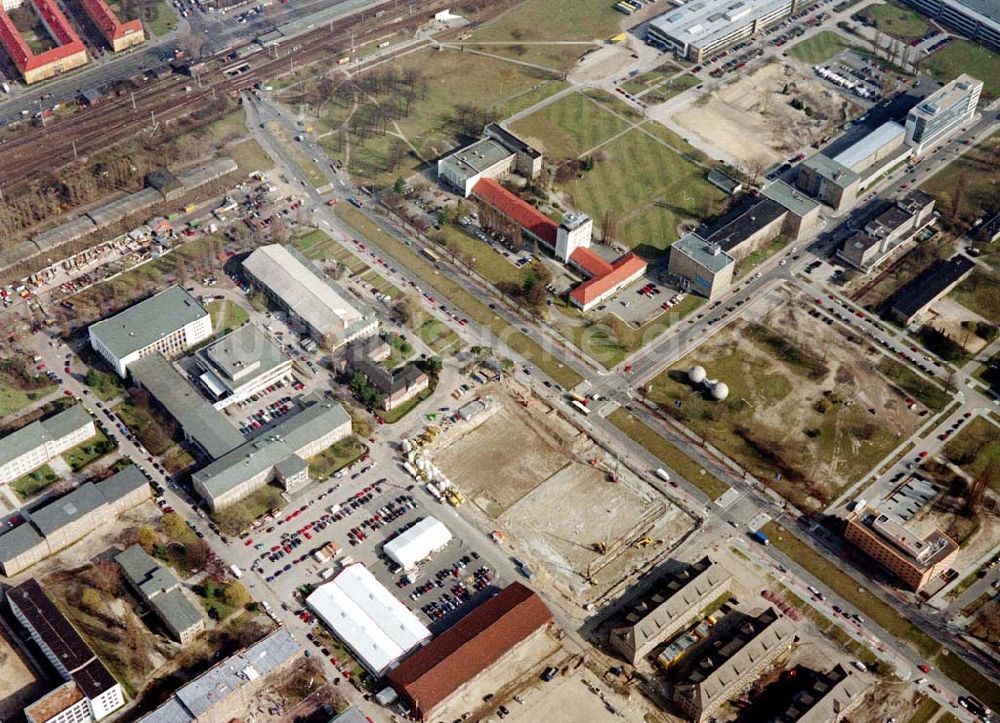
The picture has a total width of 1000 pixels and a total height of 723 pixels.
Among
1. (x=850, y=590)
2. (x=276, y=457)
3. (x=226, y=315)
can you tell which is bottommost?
(x=850, y=590)

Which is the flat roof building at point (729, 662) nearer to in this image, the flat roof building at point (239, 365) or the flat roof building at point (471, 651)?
the flat roof building at point (471, 651)

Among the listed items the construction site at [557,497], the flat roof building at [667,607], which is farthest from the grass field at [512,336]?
the flat roof building at [667,607]

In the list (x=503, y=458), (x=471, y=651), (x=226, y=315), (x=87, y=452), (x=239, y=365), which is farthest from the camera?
(x=226, y=315)

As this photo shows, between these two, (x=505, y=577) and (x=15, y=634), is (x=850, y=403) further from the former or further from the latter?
(x=15, y=634)

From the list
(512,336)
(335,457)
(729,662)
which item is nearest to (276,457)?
(335,457)

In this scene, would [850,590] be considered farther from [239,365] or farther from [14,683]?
[14,683]

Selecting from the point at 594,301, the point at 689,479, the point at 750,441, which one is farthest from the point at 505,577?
the point at 594,301
